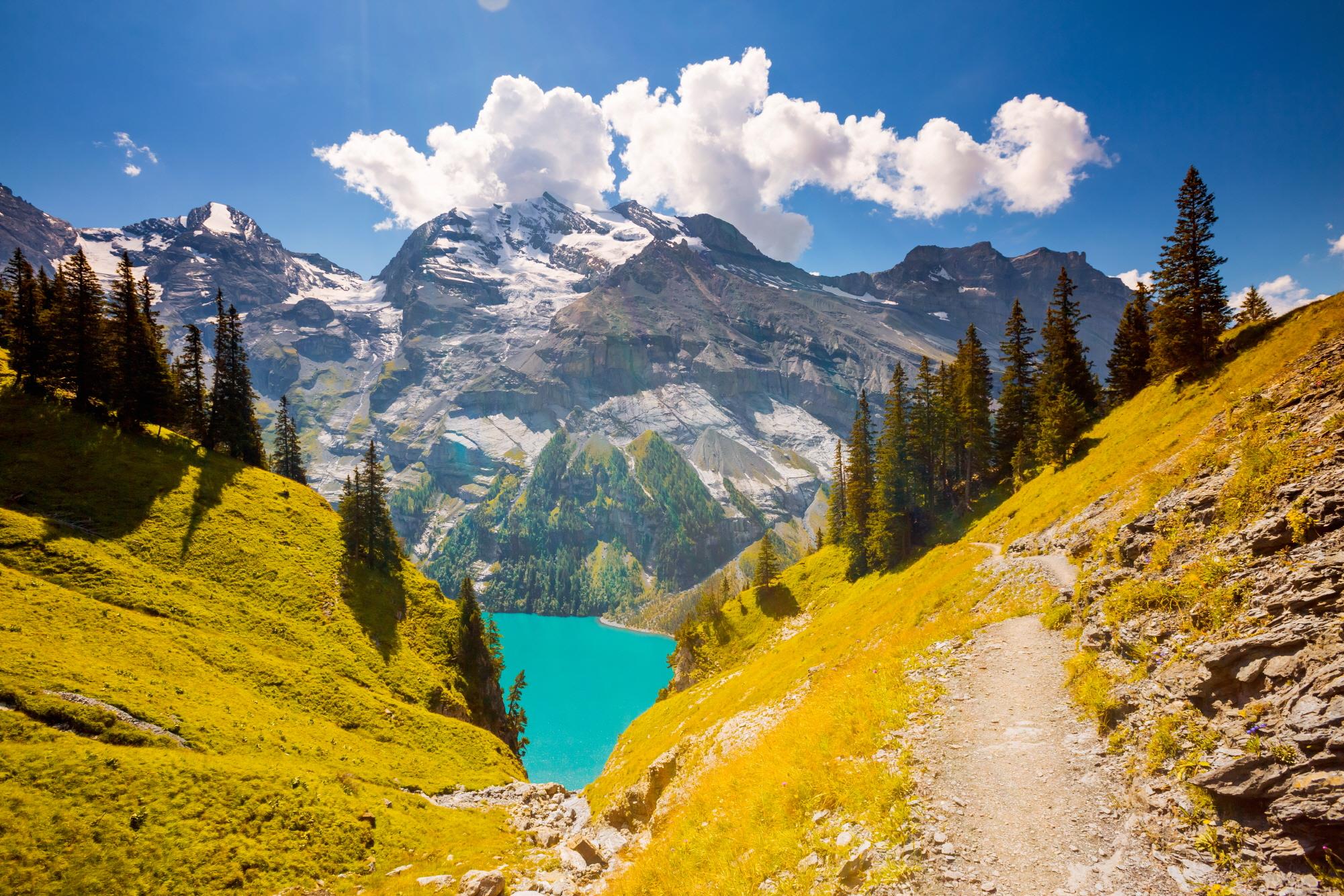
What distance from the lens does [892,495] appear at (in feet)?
188

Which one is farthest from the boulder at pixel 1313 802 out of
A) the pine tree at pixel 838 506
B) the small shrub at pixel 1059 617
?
the pine tree at pixel 838 506

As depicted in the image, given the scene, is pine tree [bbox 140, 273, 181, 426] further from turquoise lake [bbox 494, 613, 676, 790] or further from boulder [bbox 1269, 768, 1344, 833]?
boulder [bbox 1269, 768, 1344, 833]

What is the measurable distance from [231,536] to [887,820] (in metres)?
54.9

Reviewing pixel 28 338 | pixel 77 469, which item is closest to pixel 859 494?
pixel 77 469

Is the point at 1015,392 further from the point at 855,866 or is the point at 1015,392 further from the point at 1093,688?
the point at 855,866

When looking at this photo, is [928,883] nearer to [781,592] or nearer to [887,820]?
[887,820]

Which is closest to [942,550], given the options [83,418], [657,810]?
[657,810]

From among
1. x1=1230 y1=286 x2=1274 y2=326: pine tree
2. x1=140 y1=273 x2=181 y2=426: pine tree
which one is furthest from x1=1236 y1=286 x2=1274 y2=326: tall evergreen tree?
x1=140 y1=273 x2=181 y2=426: pine tree

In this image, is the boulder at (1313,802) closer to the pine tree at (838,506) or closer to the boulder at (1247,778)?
the boulder at (1247,778)

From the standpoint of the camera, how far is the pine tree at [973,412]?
175 ft

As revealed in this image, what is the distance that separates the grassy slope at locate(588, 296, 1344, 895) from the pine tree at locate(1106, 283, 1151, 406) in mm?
7606

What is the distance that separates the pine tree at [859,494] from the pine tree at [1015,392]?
13670mm

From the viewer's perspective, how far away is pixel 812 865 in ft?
33.7

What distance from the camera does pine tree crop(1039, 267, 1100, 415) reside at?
49500 millimetres
